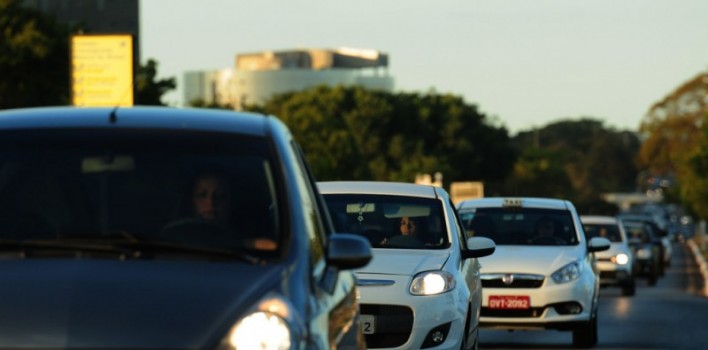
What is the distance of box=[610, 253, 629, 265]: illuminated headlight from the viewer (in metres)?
34.9

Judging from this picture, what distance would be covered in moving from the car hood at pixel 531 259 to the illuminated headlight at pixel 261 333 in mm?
12579

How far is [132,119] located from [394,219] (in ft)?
21.9

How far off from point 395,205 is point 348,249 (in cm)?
701

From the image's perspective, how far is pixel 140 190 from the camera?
22.8ft

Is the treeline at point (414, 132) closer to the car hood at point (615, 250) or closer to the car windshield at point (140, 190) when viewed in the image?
the car hood at point (615, 250)

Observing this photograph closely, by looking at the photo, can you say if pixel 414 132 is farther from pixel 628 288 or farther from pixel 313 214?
pixel 313 214

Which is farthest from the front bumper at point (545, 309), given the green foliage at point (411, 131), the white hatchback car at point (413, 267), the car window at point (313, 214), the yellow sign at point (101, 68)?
the green foliage at point (411, 131)

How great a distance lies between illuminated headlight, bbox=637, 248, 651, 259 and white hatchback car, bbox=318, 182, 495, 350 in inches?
1280

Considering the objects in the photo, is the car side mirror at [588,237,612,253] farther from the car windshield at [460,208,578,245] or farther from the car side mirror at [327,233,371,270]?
the car side mirror at [327,233,371,270]

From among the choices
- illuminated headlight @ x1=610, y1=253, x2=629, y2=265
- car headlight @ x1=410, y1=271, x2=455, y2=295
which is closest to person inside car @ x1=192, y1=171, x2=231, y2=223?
car headlight @ x1=410, y1=271, x2=455, y2=295

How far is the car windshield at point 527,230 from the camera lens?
63.5ft

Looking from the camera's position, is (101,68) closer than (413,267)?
No

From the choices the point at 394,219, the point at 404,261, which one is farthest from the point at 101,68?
the point at 404,261

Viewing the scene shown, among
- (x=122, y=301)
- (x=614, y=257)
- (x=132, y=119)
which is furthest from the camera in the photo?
(x=614, y=257)
